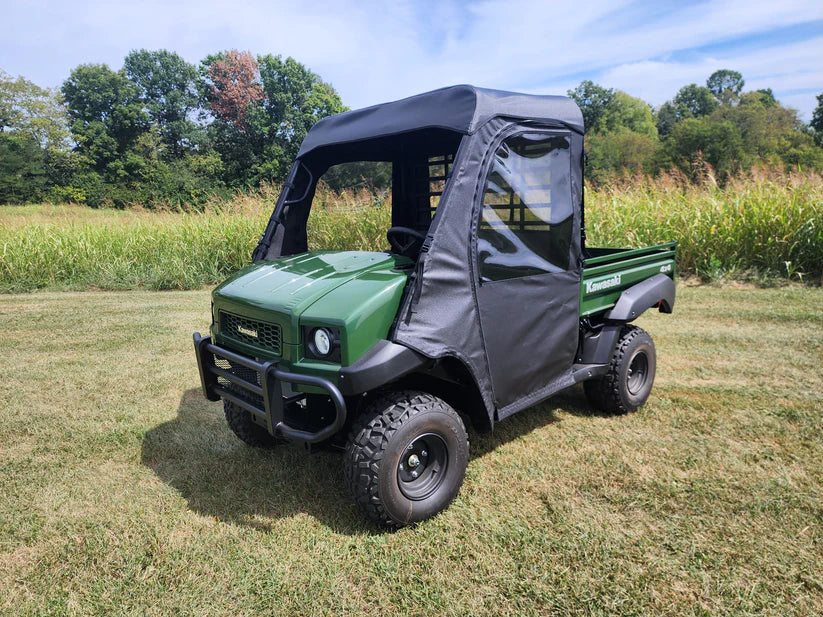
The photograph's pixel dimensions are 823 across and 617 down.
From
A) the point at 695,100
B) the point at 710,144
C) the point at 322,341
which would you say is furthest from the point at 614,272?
the point at 695,100

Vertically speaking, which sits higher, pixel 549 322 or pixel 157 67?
pixel 157 67

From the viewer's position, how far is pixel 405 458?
258cm

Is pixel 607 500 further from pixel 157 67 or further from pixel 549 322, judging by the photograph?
pixel 157 67

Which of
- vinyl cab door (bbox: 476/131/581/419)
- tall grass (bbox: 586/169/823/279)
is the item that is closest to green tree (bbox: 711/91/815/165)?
tall grass (bbox: 586/169/823/279)

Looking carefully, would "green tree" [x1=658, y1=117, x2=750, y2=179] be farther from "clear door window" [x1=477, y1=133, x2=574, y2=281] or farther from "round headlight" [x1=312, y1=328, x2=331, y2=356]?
"round headlight" [x1=312, y1=328, x2=331, y2=356]

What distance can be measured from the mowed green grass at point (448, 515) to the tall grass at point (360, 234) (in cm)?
458

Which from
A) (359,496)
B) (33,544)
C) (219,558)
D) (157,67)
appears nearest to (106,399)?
(33,544)

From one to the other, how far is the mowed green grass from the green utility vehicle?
1.00 ft

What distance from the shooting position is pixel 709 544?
94.3 inches

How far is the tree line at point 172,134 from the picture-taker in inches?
1380

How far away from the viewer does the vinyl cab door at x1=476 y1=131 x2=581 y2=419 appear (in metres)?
2.75

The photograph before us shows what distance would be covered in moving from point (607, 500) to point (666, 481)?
412 millimetres

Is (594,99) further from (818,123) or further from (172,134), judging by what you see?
(172,134)

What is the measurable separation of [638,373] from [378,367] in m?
2.49
